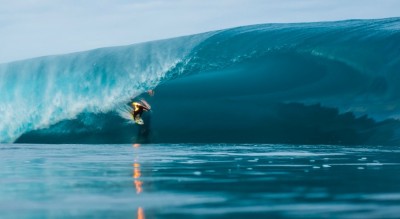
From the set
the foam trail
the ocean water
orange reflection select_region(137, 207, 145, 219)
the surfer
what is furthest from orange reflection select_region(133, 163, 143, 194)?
the foam trail

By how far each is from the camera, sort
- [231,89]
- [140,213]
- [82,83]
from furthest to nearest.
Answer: [82,83]
[231,89]
[140,213]

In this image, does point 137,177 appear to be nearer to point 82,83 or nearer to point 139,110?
point 139,110

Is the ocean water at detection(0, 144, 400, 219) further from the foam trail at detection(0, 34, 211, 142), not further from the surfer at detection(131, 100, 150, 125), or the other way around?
the foam trail at detection(0, 34, 211, 142)

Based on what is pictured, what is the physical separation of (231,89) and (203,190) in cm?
1817

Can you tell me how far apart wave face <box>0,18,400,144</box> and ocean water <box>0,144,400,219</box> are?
1118cm

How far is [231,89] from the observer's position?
25984 mm

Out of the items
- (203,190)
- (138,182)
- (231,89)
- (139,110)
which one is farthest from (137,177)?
(139,110)

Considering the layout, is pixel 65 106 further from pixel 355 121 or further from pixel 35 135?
pixel 355 121

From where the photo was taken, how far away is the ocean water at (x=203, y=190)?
6273mm

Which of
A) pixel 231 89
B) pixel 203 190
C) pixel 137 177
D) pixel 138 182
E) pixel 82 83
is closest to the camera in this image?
pixel 203 190

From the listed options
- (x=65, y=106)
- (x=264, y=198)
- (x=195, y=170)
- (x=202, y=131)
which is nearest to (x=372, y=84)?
(x=202, y=131)

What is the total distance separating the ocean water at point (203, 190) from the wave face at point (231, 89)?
11.2 m

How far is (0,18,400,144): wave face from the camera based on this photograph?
76.5ft

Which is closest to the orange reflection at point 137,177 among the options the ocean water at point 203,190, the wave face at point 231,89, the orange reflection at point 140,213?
the ocean water at point 203,190
